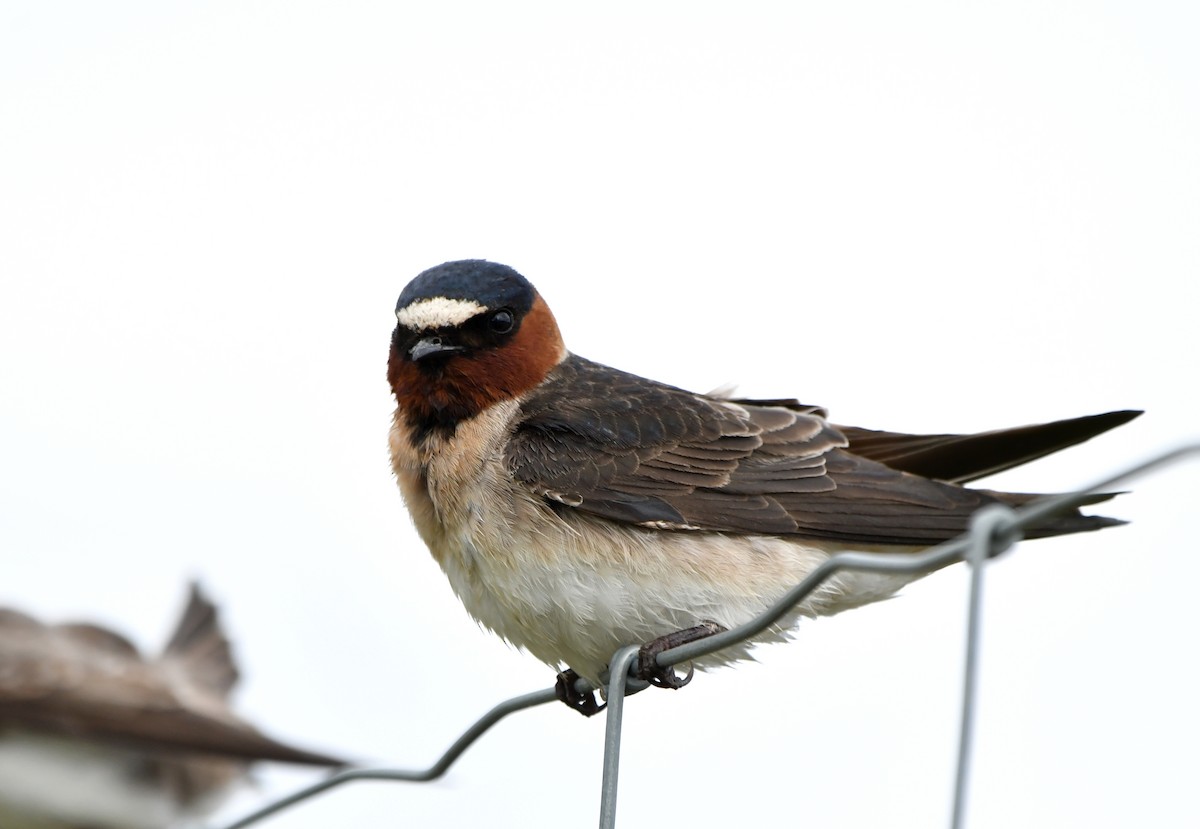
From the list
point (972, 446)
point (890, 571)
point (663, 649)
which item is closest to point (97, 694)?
point (663, 649)

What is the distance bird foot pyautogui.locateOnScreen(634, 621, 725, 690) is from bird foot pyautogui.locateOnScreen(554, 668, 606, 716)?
384 mm

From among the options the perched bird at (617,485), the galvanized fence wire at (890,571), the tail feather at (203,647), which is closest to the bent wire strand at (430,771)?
the galvanized fence wire at (890,571)

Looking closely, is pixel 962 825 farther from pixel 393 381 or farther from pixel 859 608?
pixel 393 381

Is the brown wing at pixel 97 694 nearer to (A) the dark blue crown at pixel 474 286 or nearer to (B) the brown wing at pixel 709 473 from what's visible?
(B) the brown wing at pixel 709 473

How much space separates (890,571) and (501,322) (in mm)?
2663

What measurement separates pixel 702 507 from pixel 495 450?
1.98 ft

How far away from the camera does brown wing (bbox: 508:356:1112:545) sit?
439 centimetres

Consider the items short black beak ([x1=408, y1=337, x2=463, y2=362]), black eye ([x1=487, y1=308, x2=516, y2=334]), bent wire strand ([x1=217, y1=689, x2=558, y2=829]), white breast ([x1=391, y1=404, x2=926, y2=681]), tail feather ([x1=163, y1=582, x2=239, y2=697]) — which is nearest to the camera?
bent wire strand ([x1=217, y1=689, x2=558, y2=829])

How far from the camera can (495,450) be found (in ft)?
14.6

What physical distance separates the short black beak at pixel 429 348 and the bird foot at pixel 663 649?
1085 mm

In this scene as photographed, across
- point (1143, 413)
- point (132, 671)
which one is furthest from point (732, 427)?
point (132, 671)

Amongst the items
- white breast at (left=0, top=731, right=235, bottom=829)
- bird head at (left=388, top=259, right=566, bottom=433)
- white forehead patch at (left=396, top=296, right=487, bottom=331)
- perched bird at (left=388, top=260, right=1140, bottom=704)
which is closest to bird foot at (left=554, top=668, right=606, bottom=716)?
Answer: perched bird at (left=388, top=260, right=1140, bottom=704)

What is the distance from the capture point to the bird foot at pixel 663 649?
13.1 ft

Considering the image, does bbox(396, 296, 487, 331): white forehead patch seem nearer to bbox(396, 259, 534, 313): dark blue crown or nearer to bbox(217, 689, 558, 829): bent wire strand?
bbox(396, 259, 534, 313): dark blue crown
